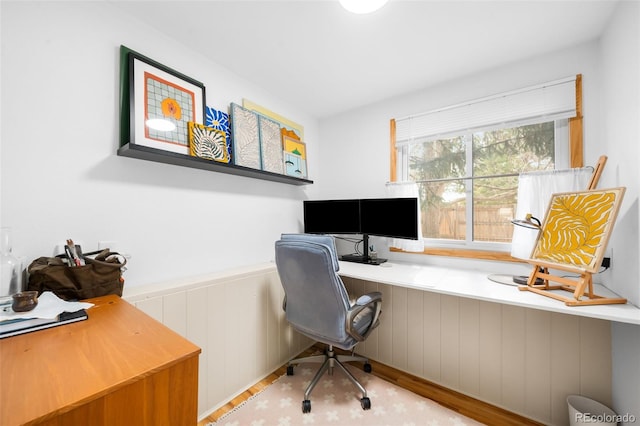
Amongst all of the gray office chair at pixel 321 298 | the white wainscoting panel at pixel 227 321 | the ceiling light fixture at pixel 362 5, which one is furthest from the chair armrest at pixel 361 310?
the ceiling light fixture at pixel 362 5

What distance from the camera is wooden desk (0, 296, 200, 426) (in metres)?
0.52

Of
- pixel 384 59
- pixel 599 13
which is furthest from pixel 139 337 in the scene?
pixel 599 13

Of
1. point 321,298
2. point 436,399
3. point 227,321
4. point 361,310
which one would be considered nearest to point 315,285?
point 321,298

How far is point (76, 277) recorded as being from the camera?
111 cm

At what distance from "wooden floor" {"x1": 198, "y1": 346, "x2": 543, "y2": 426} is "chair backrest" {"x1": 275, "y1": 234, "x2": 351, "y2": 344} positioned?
616mm

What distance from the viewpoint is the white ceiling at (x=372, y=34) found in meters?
1.41

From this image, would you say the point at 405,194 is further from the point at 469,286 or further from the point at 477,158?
the point at 469,286

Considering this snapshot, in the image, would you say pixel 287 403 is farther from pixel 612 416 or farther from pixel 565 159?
pixel 565 159

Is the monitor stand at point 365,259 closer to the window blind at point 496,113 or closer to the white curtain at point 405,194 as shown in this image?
the white curtain at point 405,194

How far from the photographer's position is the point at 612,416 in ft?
4.44

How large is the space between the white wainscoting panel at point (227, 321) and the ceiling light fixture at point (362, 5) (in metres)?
1.74

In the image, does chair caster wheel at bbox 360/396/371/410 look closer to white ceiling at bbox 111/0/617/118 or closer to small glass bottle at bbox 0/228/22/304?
small glass bottle at bbox 0/228/22/304

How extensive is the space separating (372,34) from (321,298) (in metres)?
1.71

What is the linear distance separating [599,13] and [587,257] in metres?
1.39
